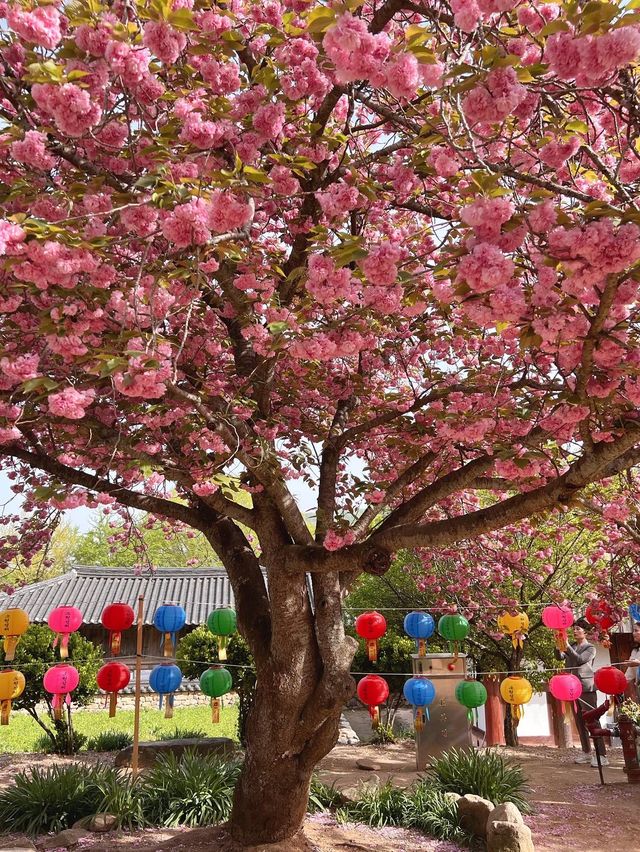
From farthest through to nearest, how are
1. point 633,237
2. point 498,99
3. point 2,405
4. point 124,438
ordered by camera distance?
point 124,438
point 2,405
point 498,99
point 633,237

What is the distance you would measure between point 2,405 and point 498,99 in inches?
107

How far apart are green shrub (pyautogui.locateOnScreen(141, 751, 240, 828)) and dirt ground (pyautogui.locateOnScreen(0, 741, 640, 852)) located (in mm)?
252

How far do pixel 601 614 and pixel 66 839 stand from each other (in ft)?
21.5

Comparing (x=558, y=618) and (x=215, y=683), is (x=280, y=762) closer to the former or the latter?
(x=215, y=683)

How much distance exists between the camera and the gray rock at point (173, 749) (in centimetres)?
786

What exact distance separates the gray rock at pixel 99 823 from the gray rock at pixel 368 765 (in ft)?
13.2

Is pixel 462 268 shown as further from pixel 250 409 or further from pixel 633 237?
pixel 250 409

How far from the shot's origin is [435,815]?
227 inches

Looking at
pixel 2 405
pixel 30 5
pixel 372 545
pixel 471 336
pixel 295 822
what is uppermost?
pixel 30 5

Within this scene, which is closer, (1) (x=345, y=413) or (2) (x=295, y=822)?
(2) (x=295, y=822)

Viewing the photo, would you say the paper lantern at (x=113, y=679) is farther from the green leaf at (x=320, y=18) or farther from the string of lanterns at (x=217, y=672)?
the green leaf at (x=320, y=18)

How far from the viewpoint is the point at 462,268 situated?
2.49 metres

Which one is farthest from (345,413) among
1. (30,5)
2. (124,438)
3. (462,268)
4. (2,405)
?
(30,5)

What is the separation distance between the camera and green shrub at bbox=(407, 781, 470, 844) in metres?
5.58
